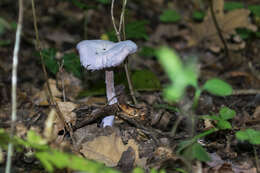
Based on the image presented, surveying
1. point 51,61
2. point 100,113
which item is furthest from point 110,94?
point 51,61

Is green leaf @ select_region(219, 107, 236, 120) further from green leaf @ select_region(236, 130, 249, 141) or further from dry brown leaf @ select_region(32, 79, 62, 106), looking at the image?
dry brown leaf @ select_region(32, 79, 62, 106)

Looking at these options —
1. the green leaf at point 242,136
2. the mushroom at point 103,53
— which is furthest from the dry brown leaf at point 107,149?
the green leaf at point 242,136

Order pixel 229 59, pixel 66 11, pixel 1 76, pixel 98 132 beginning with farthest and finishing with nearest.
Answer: pixel 66 11, pixel 229 59, pixel 1 76, pixel 98 132

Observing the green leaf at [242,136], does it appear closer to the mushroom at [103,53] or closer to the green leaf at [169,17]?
the mushroom at [103,53]

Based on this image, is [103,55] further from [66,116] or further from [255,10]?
[255,10]

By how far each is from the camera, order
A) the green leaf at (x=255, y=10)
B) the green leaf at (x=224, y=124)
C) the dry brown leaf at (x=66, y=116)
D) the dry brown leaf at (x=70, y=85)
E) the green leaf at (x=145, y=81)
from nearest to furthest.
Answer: the green leaf at (x=224, y=124) → the dry brown leaf at (x=66, y=116) → the green leaf at (x=145, y=81) → the dry brown leaf at (x=70, y=85) → the green leaf at (x=255, y=10)

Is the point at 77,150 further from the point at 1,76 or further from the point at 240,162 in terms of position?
the point at 1,76

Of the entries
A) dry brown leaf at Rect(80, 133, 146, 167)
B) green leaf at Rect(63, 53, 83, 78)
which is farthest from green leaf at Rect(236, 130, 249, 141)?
green leaf at Rect(63, 53, 83, 78)

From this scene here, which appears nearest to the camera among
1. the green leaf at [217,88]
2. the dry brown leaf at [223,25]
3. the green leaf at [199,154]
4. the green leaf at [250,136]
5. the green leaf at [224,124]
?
the green leaf at [217,88]

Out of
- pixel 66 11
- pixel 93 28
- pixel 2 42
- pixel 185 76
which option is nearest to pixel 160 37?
pixel 93 28
